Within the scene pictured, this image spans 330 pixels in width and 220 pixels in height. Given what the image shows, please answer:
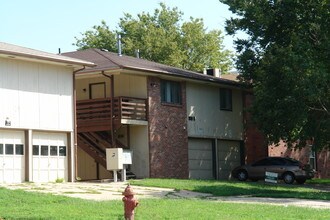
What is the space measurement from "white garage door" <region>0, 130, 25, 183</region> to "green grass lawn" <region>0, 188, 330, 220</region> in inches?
265

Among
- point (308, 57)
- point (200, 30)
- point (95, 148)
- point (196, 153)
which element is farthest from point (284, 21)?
point (200, 30)

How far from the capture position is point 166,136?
115ft

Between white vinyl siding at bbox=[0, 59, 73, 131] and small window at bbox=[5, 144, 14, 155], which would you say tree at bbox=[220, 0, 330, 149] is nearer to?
white vinyl siding at bbox=[0, 59, 73, 131]

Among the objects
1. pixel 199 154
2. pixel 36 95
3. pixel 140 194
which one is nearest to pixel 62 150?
pixel 36 95

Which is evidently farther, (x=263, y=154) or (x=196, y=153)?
(x=263, y=154)

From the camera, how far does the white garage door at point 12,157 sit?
2722 cm

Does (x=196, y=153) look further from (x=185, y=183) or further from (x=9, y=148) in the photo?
(x=9, y=148)

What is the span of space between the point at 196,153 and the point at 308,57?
33.0ft

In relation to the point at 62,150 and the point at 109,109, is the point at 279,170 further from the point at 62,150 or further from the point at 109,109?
the point at 62,150

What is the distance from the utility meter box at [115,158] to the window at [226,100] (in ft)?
37.3

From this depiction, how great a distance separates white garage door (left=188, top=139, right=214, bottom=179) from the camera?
121 ft

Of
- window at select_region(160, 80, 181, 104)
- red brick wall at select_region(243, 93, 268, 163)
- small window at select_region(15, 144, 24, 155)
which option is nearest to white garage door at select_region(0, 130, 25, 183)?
small window at select_region(15, 144, 24, 155)

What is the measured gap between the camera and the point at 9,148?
2761 centimetres

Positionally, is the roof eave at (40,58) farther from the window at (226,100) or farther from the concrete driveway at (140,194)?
the window at (226,100)
